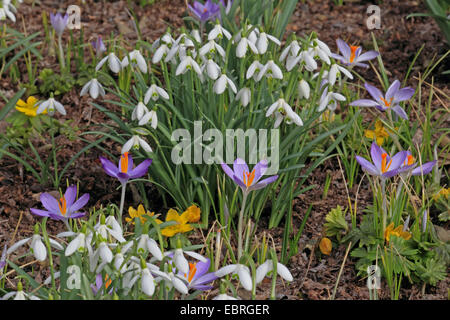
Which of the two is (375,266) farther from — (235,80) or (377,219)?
(235,80)

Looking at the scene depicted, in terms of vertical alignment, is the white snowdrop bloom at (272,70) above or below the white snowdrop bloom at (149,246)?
above

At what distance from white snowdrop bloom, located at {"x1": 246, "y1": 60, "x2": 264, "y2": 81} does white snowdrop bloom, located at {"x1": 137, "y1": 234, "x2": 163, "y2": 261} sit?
0.76m

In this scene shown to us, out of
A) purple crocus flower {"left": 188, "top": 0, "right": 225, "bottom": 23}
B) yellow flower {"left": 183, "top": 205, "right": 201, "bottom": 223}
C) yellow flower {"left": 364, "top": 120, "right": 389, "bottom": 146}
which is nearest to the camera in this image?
yellow flower {"left": 183, "top": 205, "right": 201, "bottom": 223}

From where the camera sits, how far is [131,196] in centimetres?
293

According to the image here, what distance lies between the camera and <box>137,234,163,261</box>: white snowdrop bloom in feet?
6.20

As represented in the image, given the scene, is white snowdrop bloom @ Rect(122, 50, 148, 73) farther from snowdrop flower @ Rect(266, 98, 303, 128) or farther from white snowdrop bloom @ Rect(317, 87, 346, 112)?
white snowdrop bloom @ Rect(317, 87, 346, 112)

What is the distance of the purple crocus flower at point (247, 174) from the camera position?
2264 mm

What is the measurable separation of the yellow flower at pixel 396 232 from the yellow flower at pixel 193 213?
0.71 meters

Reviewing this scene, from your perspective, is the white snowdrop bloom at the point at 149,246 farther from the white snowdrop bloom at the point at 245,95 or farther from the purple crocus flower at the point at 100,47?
the purple crocus flower at the point at 100,47

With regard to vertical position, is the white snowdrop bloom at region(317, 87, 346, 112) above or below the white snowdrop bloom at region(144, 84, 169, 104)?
below

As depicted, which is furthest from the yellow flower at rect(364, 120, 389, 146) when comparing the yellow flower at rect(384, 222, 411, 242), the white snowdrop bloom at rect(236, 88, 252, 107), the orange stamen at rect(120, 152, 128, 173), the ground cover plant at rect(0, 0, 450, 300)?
the orange stamen at rect(120, 152, 128, 173)

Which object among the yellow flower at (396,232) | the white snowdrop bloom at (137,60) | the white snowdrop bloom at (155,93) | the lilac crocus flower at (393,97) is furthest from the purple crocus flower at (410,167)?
the white snowdrop bloom at (137,60)

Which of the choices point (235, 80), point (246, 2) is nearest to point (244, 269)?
point (235, 80)

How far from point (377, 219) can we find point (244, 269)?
2.70 feet
